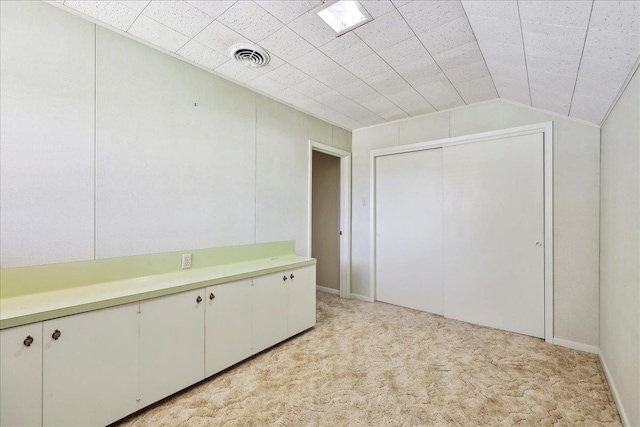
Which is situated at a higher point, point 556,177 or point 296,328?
point 556,177

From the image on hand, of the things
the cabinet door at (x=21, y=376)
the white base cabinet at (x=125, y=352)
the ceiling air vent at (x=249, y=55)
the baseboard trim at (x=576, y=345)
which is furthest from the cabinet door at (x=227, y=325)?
the baseboard trim at (x=576, y=345)

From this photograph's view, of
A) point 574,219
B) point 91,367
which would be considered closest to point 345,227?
point 574,219

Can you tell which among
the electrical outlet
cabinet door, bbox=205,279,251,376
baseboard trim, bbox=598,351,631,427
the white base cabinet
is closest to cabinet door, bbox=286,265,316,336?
the white base cabinet

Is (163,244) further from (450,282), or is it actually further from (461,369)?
(450,282)

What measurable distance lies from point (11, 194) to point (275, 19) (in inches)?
76.8

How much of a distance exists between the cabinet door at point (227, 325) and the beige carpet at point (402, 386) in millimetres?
120

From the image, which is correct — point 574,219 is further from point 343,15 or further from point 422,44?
point 343,15

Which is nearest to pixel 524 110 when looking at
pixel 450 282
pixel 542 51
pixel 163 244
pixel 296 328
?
pixel 542 51

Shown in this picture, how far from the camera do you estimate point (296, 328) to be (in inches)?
114

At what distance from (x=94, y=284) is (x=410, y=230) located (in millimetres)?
3384

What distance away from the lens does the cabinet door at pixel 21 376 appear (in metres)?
1.35

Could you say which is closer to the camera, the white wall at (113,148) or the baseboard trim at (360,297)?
the white wall at (113,148)

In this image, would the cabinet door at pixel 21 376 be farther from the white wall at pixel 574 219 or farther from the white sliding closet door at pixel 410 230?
the white wall at pixel 574 219

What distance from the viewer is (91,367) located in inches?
63.1
